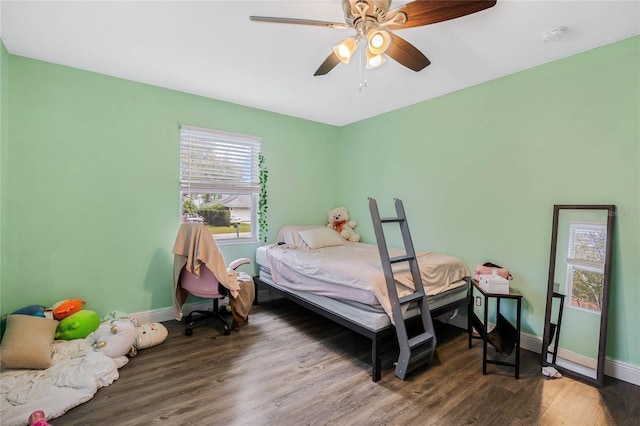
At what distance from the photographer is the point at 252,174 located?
3.82m

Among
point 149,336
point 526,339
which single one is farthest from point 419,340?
point 149,336

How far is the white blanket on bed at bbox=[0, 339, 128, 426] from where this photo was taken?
170 centimetres

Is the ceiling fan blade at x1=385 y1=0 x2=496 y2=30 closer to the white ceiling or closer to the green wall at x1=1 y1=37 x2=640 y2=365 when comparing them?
the white ceiling

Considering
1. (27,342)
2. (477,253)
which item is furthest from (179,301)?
(477,253)

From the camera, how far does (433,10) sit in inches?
60.6

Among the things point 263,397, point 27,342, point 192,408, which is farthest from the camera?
point 27,342

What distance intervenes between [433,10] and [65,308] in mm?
3568

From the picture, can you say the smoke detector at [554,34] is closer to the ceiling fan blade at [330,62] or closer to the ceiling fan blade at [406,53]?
the ceiling fan blade at [406,53]

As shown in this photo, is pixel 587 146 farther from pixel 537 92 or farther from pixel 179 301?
pixel 179 301

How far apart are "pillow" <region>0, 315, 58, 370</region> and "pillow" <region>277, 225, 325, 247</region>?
7.81 feet

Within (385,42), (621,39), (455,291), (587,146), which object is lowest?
(455,291)

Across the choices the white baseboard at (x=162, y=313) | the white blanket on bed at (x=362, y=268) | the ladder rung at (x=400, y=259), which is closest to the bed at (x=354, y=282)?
the white blanket on bed at (x=362, y=268)

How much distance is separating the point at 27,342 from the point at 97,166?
157 centimetres

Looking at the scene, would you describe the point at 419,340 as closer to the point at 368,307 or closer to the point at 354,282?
the point at 368,307
